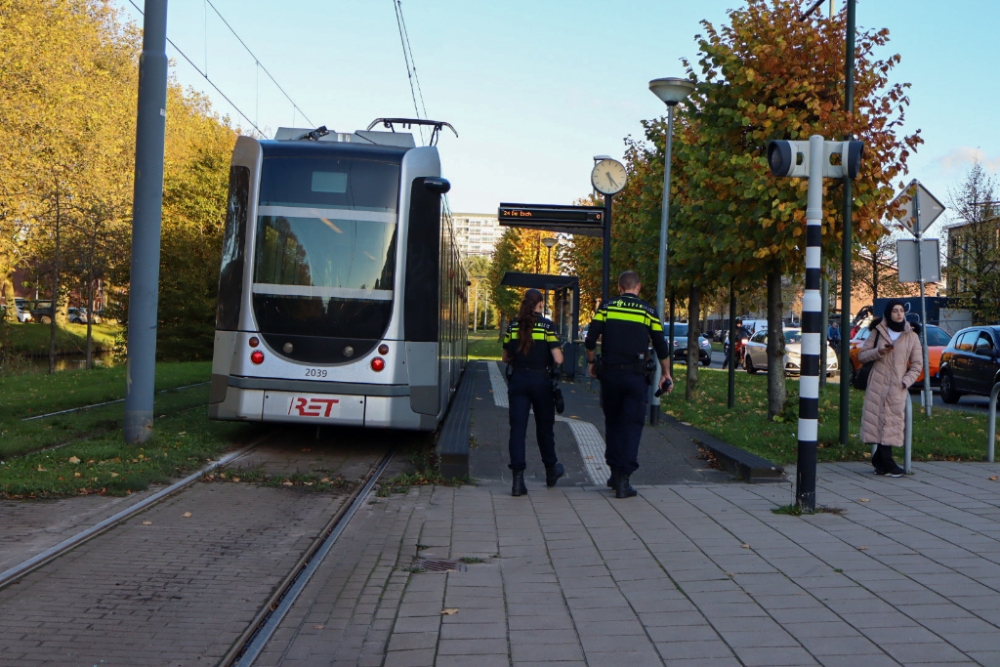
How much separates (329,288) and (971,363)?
14484mm

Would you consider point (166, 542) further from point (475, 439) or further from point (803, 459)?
point (475, 439)

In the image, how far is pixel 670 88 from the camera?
13789 millimetres

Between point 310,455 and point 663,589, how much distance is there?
6515mm

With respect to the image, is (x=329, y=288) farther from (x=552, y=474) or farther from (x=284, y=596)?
(x=284, y=596)

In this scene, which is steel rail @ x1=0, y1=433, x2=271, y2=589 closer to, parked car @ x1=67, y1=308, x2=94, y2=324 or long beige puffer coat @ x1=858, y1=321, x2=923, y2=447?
long beige puffer coat @ x1=858, y1=321, x2=923, y2=447

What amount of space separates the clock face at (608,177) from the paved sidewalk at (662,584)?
30.8ft

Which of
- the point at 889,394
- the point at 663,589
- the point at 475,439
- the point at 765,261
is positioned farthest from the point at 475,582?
the point at 765,261

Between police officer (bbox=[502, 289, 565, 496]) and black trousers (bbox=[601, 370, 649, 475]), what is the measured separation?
508mm

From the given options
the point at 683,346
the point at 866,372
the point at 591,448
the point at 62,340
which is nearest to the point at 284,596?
the point at 591,448

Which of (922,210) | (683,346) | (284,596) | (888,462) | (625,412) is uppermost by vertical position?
(922,210)

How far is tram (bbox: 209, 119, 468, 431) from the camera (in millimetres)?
10836

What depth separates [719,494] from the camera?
873 centimetres

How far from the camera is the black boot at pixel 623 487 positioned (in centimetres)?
854

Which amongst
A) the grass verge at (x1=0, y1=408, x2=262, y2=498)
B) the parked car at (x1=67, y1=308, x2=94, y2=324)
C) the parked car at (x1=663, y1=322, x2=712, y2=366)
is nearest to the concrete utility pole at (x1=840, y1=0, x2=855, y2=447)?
the grass verge at (x1=0, y1=408, x2=262, y2=498)
